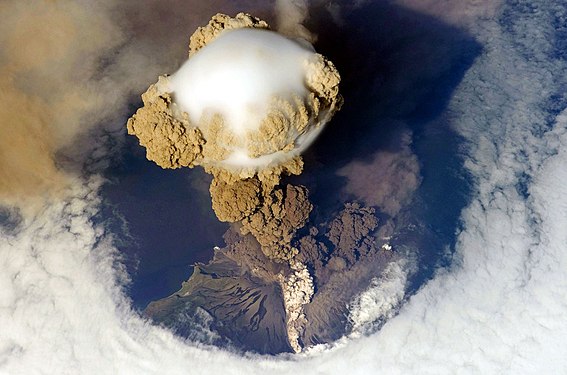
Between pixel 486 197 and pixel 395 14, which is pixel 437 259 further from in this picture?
pixel 395 14

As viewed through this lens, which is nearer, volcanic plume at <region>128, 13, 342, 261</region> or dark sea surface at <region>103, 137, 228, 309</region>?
volcanic plume at <region>128, 13, 342, 261</region>

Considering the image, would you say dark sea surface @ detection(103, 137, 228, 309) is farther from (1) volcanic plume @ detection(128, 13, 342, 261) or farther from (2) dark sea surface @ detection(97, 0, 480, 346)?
(1) volcanic plume @ detection(128, 13, 342, 261)

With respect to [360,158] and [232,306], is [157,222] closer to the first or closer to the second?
[232,306]

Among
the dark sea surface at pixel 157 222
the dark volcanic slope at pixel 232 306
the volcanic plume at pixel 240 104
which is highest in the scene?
the volcanic plume at pixel 240 104

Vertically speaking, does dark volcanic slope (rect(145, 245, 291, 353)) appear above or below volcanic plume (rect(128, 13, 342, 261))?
below

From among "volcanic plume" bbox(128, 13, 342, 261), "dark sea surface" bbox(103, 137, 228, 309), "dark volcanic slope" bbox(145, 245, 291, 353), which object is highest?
"volcanic plume" bbox(128, 13, 342, 261)

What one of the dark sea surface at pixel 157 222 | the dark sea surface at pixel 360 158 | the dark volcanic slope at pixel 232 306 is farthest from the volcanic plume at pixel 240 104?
the dark volcanic slope at pixel 232 306

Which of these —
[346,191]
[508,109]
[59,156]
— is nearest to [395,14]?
[508,109]

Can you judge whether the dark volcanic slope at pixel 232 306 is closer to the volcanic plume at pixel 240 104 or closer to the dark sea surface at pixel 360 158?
the dark sea surface at pixel 360 158

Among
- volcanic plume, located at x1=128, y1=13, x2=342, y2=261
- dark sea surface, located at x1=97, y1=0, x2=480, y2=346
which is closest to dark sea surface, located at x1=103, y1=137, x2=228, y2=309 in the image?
dark sea surface, located at x1=97, y1=0, x2=480, y2=346
